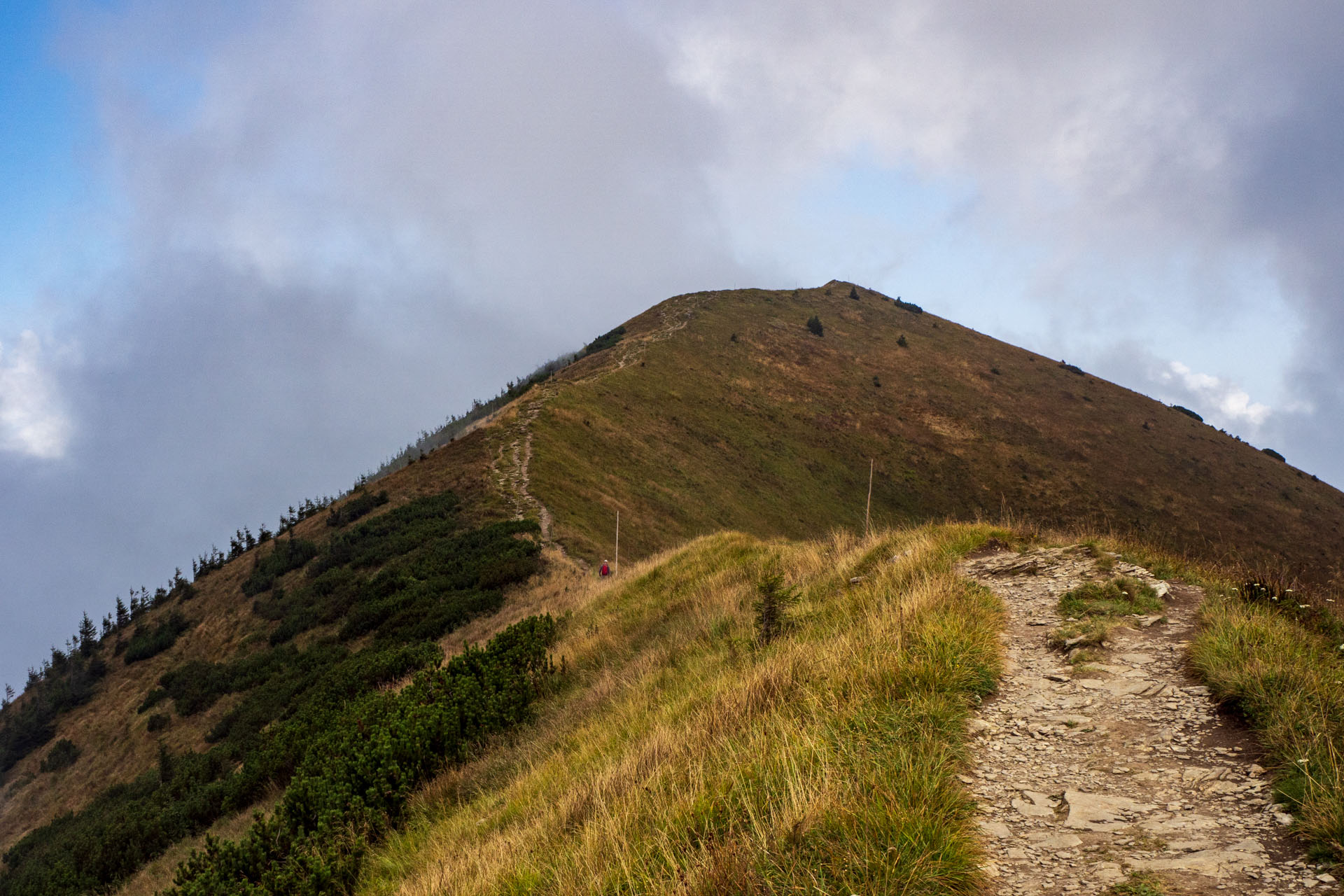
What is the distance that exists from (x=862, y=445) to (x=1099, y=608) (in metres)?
52.6

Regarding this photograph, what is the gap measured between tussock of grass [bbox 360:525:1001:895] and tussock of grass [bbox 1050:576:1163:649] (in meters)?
0.59

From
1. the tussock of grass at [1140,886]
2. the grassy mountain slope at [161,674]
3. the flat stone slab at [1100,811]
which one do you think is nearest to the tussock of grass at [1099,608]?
the flat stone slab at [1100,811]

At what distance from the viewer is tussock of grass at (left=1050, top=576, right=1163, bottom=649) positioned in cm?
571

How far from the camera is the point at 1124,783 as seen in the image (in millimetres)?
3705

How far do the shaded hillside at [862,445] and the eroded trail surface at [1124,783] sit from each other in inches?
969

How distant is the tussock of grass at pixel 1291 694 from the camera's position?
296 centimetres

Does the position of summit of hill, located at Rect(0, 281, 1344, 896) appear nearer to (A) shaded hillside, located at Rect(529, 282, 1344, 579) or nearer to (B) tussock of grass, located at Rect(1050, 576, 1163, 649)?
(A) shaded hillside, located at Rect(529, 282, 1344, 579)

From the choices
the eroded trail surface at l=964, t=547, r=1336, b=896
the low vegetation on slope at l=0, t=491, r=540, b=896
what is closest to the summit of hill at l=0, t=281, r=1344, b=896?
the low vegetation on slope at l=0, t=491, r=540, b=896

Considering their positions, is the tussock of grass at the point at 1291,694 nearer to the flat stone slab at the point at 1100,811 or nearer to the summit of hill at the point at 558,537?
the flat stone slab at the point at 1100,811

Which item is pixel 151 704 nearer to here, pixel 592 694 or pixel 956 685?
pixel 592 694

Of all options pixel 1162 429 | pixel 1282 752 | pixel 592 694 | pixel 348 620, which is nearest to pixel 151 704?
pixel 348 620

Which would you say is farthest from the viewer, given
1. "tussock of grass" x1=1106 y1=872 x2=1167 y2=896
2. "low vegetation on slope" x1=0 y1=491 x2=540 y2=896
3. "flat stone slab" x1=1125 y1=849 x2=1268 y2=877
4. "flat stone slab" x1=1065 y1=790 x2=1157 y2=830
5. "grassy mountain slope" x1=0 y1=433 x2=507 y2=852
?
"grassy mountain slope" x1=0 y1=433 x2=507 y2=852

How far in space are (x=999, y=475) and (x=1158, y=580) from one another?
178 ft

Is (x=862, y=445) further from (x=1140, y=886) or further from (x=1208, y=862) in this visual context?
(x=1140, y=886)
